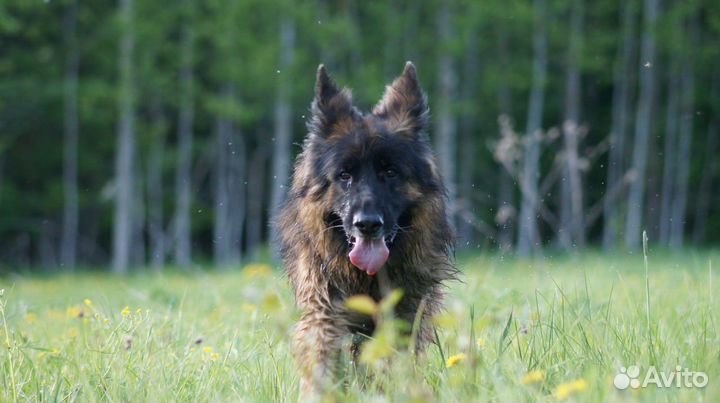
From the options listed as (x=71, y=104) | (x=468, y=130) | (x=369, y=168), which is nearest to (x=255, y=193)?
(x=468, y=130)

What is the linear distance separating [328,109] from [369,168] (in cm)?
56

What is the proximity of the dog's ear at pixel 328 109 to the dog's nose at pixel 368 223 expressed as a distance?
763 millimetres

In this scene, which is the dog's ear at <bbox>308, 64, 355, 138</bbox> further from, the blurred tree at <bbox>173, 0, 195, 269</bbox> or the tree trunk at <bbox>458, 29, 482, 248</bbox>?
the tree trunk at <bbox>458, 29, 482, 248</bbox>

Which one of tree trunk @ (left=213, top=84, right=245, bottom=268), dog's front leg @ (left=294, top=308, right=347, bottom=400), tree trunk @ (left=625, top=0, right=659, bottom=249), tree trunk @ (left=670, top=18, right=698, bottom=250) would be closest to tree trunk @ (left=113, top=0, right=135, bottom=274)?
tree trunk @ (left=213, top=84, right=245, bottom=268)

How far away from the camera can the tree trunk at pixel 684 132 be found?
27.7m

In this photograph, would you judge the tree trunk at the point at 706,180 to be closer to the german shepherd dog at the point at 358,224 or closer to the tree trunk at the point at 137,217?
the tree trunk at the point at 137,217

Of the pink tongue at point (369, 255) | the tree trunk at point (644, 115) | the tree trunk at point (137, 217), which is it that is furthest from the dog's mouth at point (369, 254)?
the tree trunk at point (137, 217)

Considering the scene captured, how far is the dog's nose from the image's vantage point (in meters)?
4.43

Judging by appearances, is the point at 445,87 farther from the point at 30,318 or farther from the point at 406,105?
the point at 406,105

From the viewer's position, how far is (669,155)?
29688 millimetres

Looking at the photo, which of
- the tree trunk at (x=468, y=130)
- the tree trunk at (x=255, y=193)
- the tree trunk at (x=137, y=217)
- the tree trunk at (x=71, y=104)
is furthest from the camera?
the tree trunk at (x=255, y=193)

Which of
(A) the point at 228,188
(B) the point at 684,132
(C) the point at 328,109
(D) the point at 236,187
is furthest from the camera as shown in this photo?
(A) the point at 228,188

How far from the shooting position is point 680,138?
29828 mm

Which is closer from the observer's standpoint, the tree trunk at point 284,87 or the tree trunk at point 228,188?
the tree trunk at point 284,87
